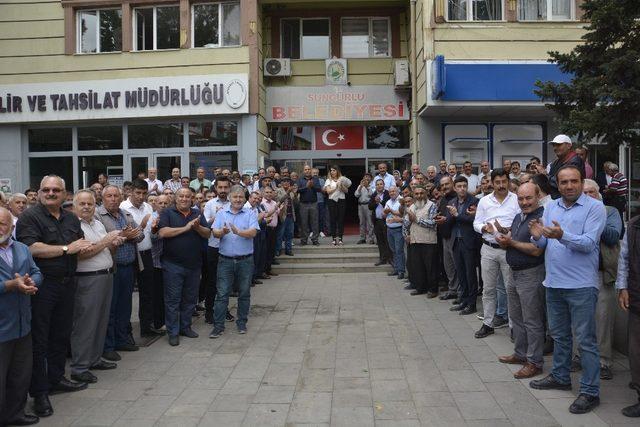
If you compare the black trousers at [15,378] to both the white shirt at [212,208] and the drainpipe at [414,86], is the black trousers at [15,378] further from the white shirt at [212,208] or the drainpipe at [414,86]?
the drainpipe at [414,86]

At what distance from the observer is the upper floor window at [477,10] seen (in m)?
14.0

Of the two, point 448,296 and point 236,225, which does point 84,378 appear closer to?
point 236,225

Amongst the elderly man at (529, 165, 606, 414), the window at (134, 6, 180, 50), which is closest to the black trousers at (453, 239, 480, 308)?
the elderly man at (529, 165, 606, 414)

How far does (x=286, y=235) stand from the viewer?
44.6ft

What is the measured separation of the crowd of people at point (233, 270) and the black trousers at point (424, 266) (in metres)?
0.03

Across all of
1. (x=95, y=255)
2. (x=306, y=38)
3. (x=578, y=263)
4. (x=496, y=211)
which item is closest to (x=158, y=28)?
(x=306, y=38)

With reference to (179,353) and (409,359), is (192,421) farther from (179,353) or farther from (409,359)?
(409,359)

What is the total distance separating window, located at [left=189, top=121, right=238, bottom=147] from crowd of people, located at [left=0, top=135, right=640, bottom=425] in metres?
6.40

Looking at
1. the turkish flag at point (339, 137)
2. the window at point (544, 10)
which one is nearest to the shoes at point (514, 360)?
the window at point (544, 10)

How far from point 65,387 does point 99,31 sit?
45.7 feet

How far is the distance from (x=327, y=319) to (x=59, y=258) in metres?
4.28

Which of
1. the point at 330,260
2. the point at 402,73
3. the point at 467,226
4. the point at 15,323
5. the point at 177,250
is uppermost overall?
the point at 402,73

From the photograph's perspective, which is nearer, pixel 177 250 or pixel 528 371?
pixel 528 371

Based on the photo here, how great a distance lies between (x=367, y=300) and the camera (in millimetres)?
9641
